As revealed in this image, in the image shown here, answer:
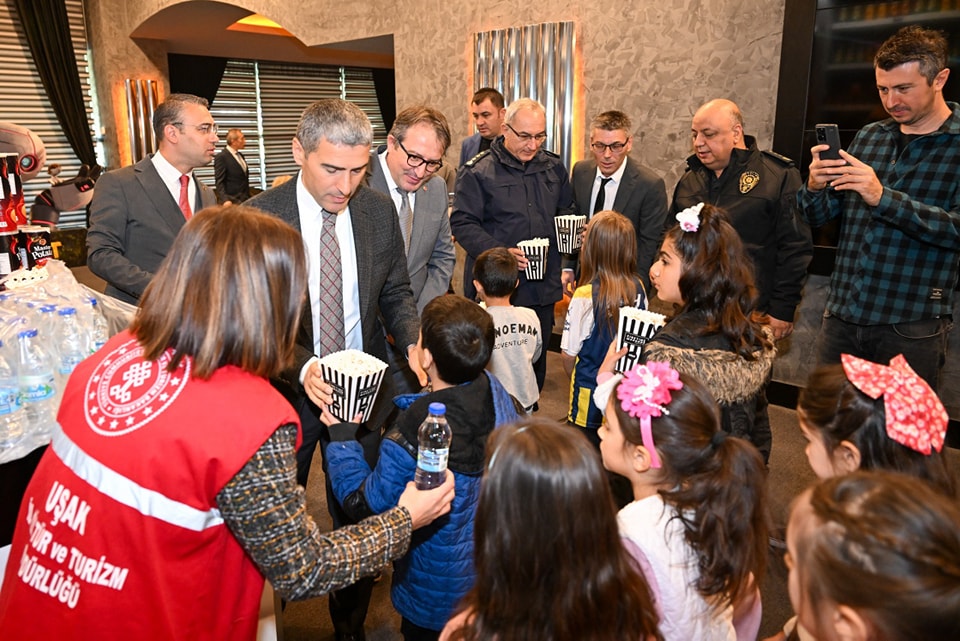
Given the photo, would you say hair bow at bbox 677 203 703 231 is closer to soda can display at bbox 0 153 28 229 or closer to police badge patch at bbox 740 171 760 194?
police badge patch at bbox 740 171 760 194

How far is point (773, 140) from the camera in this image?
433 centimetres

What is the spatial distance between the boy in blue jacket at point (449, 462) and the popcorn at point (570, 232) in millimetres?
1671

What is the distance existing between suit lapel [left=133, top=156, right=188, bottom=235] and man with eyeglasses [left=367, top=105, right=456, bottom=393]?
3.08 feet

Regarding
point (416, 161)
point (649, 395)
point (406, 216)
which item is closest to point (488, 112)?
point (406, 216)

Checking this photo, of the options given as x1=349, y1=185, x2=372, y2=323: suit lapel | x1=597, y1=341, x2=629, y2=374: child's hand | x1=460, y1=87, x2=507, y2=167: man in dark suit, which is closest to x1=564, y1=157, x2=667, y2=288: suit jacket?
x1=460, y1=87, x2=507, y2=167: man in dark suit

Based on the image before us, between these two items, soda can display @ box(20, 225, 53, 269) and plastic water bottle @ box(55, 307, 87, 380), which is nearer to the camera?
plastic water bottle @ box(55, 307, 87, 380)

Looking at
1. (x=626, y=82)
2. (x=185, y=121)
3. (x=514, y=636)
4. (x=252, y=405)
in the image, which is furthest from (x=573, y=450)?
(x=626, y=82)

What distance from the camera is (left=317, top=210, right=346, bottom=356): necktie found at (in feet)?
7.79

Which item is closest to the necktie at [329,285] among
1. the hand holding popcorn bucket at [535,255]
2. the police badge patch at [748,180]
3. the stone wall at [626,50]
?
the hand holding popcorn bucket at [535,255]

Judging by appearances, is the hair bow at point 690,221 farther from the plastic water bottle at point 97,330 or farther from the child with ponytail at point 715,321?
the plastic water bottle at point 97,330

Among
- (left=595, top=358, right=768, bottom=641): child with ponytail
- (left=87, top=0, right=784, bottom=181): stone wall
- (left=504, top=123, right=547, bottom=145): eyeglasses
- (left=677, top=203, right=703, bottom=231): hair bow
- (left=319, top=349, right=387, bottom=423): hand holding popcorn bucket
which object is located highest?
(left=87, top=0, right=784, bottom=181): stone wall

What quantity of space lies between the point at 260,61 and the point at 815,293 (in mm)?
11578

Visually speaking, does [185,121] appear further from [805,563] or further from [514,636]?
[805,563]

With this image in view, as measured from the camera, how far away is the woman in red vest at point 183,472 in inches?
44.1
